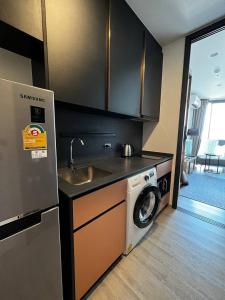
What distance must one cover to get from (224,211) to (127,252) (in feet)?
6.22

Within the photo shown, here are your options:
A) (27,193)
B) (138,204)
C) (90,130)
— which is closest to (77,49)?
(90,130)

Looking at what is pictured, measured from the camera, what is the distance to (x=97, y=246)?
1091 millimetres

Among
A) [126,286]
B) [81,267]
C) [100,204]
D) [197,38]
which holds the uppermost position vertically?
[197,38]

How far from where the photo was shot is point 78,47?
112cm

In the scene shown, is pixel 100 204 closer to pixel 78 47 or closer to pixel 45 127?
pixel 45 127

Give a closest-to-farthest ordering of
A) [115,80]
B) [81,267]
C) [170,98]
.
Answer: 1. [81,267]
2. [115,80]
3. [170,98]

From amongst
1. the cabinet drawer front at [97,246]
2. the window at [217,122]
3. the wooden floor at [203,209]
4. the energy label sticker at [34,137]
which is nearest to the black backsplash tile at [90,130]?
the energy label sticker at [34,137]

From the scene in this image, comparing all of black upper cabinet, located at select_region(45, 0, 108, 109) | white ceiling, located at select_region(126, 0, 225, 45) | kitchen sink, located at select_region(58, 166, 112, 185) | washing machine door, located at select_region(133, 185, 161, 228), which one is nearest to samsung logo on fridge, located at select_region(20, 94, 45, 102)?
black upper cabinet, located at select_region(45, 0, 108, 109)

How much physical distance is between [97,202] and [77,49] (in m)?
1.19

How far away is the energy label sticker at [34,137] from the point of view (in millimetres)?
658

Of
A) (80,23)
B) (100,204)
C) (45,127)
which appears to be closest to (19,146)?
(45,127)

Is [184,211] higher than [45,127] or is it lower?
lower

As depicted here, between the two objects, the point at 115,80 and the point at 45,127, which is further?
the point at 115,80

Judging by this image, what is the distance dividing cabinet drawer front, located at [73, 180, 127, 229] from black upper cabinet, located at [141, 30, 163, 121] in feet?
3.83
